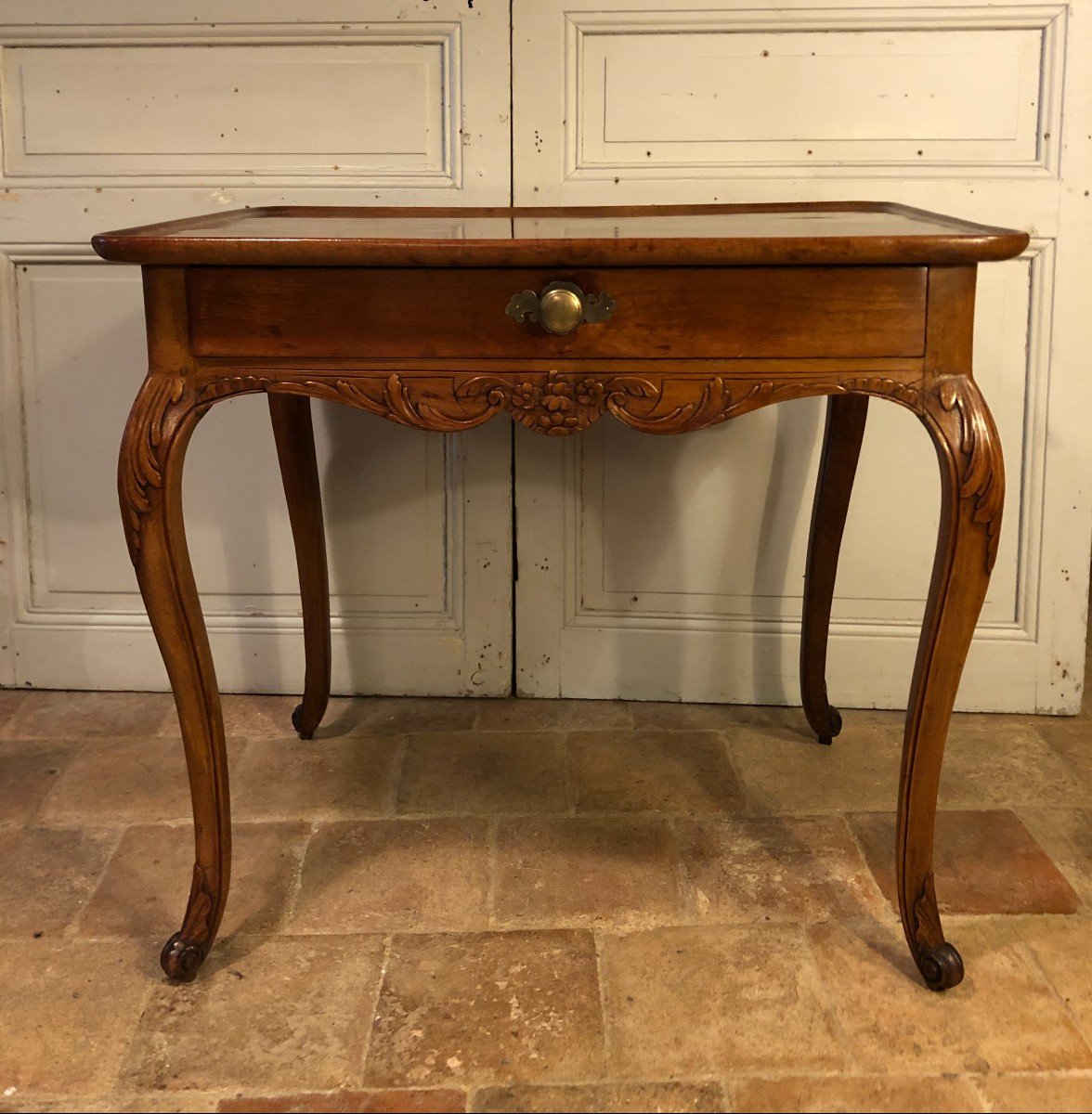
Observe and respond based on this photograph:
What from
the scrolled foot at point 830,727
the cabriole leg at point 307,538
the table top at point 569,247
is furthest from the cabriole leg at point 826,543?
the cabriole leg at point 307,538

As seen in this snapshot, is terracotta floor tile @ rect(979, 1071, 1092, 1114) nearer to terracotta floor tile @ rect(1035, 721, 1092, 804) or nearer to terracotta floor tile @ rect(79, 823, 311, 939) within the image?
terracotta floor tile @ rect(1035, 721, 1092, 804)

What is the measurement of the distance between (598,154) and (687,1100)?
1.52 m

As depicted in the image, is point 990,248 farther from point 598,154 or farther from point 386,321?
point 598,154

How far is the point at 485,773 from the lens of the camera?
2.13m

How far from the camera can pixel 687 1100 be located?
136 centimetres

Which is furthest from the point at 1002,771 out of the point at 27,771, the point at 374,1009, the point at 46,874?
the point at 27,771

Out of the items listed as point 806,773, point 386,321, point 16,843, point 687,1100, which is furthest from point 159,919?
point 806,773

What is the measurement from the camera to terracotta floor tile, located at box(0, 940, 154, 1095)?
1.41 metres

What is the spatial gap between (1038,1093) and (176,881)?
1.14 meters

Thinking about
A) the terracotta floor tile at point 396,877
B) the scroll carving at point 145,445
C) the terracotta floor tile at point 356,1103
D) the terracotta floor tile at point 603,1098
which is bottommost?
the terracotta floor tile at point 356,1103

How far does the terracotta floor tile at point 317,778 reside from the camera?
2.01m

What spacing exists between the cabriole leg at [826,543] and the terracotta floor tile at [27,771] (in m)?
1.28

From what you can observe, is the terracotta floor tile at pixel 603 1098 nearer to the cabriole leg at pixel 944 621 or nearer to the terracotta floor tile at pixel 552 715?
the cabriole leg at pixel 944 621

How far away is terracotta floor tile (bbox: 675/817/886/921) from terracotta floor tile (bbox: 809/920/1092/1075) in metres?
0.07
